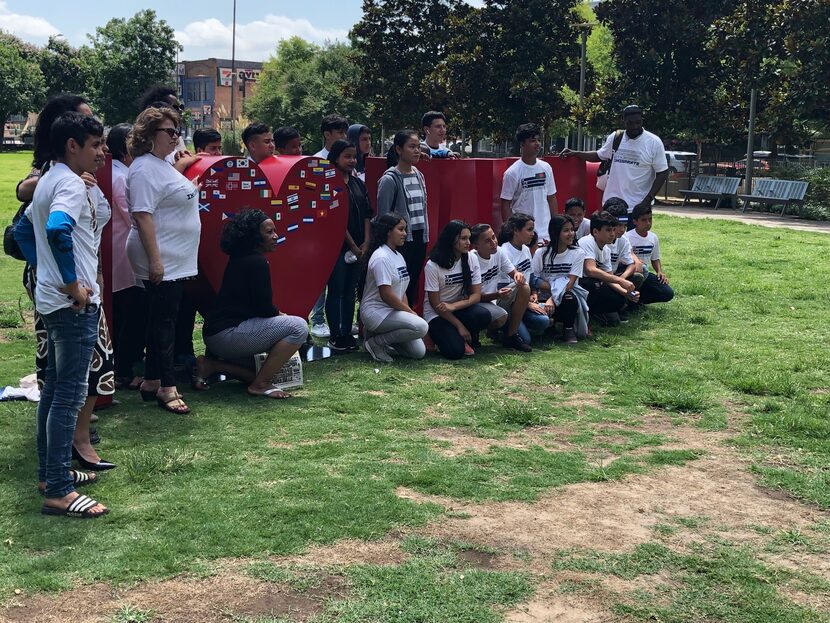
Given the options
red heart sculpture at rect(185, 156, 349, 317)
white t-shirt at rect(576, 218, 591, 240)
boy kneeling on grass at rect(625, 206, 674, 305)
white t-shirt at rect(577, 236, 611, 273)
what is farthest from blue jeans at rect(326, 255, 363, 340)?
boy kneeling on grass at rect(625, 206, 674, 305)

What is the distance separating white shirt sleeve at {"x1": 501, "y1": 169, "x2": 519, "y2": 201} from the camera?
8852 millimetres

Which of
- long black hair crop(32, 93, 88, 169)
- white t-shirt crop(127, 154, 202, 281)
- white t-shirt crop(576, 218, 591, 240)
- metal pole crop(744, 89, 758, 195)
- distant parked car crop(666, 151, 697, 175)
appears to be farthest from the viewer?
distant parked car crop(666, 151, 697, 175)

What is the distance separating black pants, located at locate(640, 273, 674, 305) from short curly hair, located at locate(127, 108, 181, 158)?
5.33 meters

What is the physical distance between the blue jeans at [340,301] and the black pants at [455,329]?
0.72 metres

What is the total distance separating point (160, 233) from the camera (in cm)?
591

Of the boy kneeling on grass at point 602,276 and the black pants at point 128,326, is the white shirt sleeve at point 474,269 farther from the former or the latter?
the black pants at point 128,326

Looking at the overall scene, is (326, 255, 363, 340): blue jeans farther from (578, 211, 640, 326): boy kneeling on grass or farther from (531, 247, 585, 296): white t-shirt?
(578, 211, 640, 326): boy kneeling on grass

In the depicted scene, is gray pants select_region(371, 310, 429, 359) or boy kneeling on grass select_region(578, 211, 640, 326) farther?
boy kneeling on grass select_region(578, 211, 640, 326)

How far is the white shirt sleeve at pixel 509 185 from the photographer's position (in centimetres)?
885

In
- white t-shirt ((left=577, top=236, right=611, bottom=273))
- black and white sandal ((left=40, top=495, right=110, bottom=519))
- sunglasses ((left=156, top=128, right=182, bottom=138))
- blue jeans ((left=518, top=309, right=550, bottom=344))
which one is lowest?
black and white sandal ((left=40, top=495, right=110, bottom=519))

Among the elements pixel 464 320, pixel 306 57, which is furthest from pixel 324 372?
pixel 306 57

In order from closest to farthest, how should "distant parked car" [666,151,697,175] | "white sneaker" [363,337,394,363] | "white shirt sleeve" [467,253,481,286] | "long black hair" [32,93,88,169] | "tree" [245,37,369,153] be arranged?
"long black hair" [32,93,88,169], "white sneaker" [363,337,394,363], "white shirt sleeve" [467,253,481,286], "distant parked car" [666,151,697,175], "tree" [245,37,369,153]

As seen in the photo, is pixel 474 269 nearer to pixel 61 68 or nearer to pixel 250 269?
pixel 250 269

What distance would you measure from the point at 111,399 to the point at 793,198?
18476mm
